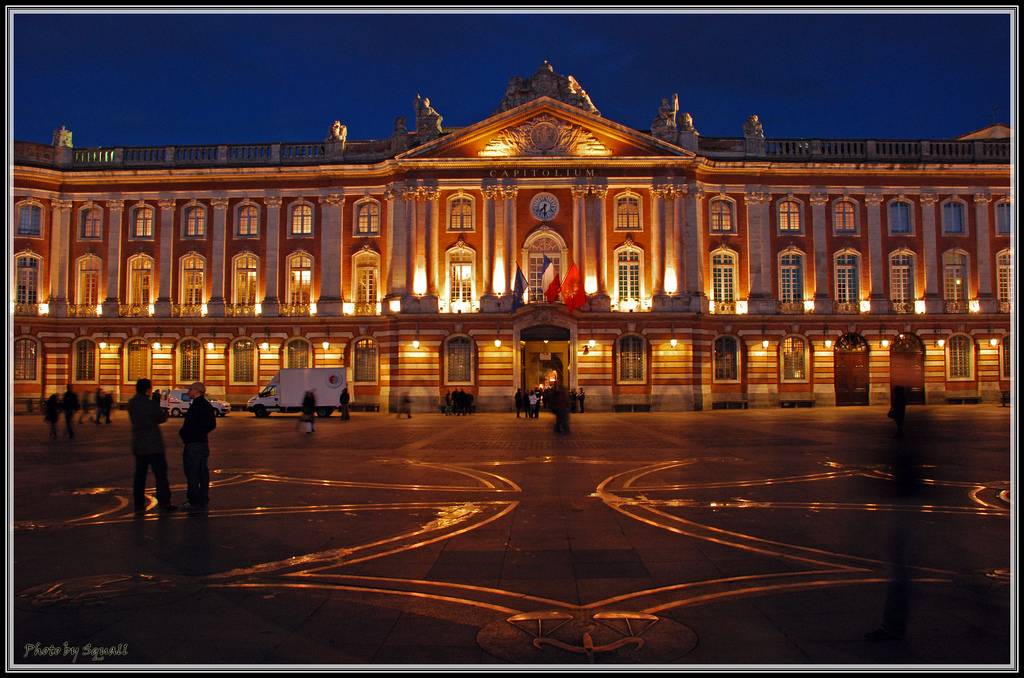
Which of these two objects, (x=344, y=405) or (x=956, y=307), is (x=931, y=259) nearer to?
(x=956, y=307)

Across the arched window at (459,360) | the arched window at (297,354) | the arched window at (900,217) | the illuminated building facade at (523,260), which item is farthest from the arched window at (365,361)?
the arched window at (900,217)

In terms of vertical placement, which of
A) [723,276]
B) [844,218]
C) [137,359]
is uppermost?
[844,218]

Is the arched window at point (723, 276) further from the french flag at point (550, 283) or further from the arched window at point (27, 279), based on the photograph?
the arched window at point (27, 279)

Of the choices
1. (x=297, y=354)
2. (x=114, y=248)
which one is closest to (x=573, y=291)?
(x=297, y=354)

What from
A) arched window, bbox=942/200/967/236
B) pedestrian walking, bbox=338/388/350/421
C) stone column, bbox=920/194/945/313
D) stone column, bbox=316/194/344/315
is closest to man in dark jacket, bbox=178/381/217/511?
pedestrian walking, bbox=338/388/350/421

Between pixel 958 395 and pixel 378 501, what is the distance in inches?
1803

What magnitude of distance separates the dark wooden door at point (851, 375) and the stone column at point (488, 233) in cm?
2145

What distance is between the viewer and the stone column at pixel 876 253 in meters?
49.0

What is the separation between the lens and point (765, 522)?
11203 millimetres

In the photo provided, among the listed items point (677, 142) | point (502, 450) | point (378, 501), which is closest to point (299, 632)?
point (378, 501)

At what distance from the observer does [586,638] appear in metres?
6.37

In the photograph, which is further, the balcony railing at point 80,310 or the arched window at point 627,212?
the balcony railing at point 80,310

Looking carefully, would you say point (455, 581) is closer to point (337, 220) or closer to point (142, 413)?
point (142, 413)

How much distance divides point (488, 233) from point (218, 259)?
55.5ft
